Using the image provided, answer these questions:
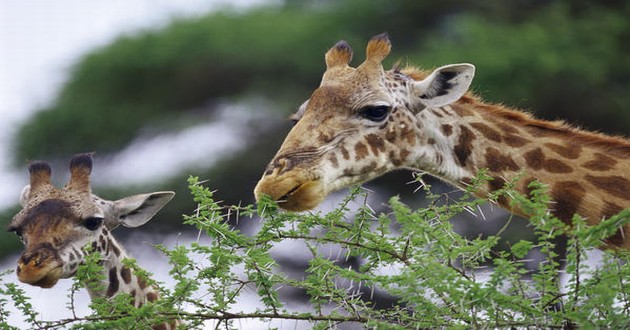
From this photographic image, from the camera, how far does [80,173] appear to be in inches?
297

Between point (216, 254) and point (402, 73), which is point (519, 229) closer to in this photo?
point (402, 73)

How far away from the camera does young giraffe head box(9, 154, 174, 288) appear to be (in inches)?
275

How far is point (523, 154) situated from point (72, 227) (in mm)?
1995

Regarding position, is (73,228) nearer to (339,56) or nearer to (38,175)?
(38,175)

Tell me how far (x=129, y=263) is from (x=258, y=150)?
25.8 feet

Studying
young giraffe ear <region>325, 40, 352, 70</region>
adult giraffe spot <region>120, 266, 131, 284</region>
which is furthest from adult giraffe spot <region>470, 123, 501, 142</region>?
adult giraffe spot <region>120, 266, 131, 284</region>

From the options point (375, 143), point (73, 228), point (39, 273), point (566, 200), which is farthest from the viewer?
point (73, 228)

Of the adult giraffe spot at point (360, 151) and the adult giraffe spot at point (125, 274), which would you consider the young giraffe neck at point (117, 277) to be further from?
the adult giraffe spot at point (360, 151)

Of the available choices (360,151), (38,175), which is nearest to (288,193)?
(360,151)

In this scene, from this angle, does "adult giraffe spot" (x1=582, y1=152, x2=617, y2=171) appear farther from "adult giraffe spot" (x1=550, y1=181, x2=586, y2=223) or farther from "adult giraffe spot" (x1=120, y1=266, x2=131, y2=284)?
"adult giraffe spot" (x1=120, y1=266, x2=131, y2=284)

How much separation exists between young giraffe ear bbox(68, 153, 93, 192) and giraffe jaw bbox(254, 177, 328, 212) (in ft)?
5.01

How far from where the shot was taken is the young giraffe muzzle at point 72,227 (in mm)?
7004

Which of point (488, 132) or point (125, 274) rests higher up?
point (488, 132)

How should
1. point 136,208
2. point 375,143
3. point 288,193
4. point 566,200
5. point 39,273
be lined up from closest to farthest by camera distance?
point 288,193 < point 566,200 < point 375,143 < point 39,273 < point 136,208
